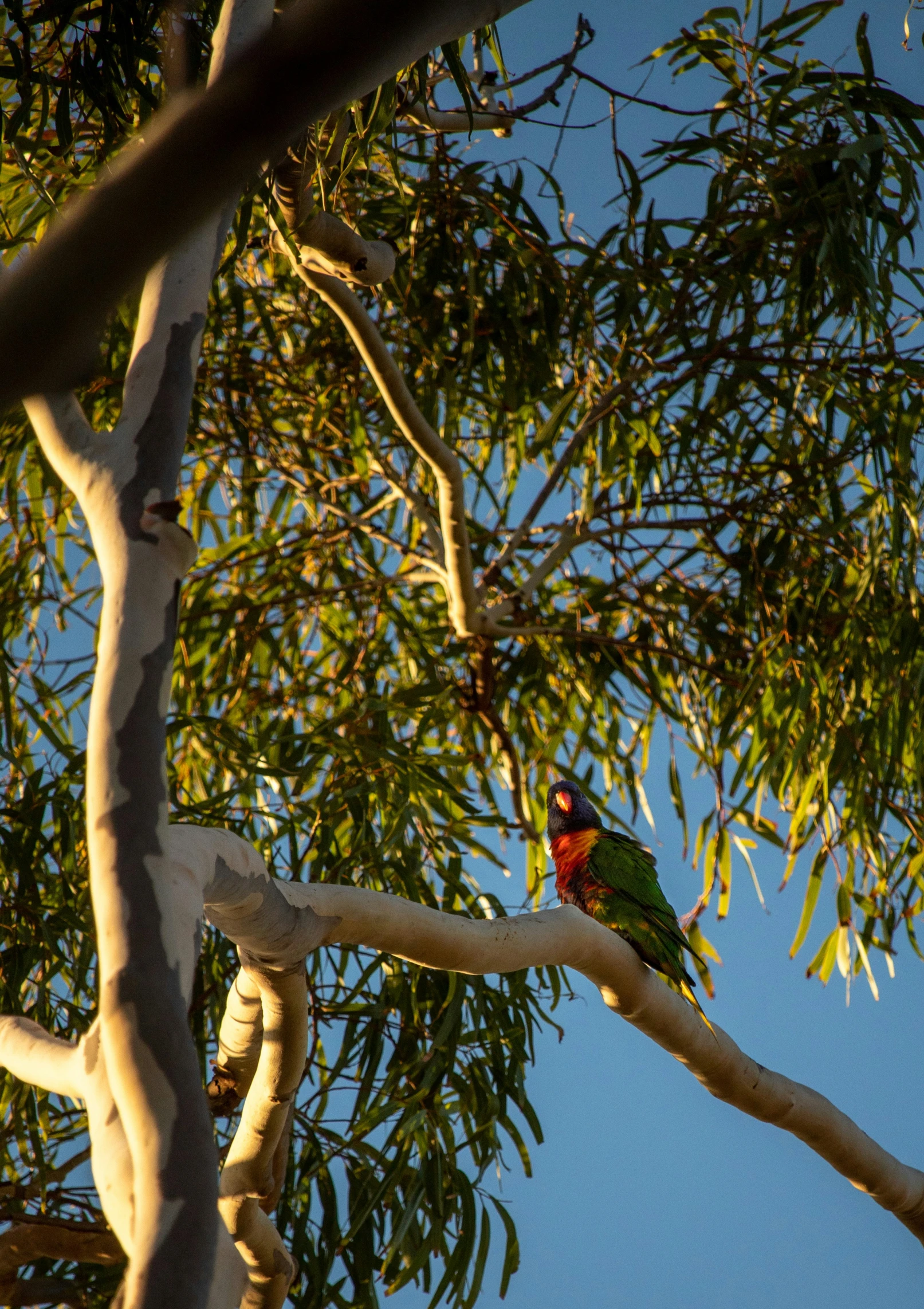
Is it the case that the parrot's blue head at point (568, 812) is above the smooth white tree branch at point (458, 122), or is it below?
below

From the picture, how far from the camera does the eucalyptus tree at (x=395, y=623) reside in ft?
1.79

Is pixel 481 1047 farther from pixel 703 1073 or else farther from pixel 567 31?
pixel 567 31

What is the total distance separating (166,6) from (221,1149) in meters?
1.33

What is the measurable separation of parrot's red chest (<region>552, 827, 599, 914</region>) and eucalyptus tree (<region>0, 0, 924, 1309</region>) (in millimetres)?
120

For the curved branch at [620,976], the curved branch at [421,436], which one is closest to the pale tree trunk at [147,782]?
the curved branch at [620,976]

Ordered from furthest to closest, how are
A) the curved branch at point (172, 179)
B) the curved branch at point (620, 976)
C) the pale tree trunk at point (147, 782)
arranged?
the curved branch at point (620, 976) → the pale tree trunk at point (147, 782) → the curved branch at point (172, 179)

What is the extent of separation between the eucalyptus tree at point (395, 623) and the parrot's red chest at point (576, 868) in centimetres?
12

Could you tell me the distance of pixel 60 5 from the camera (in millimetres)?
1154

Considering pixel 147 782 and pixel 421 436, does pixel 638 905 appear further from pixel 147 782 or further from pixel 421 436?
pixel 147 782

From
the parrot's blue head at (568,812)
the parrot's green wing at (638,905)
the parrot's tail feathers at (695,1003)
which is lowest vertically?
the parrot's tail feathers at (695,1003)

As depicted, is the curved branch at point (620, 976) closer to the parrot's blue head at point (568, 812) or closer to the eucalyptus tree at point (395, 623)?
the eucalyptus tree at point (395, 623)

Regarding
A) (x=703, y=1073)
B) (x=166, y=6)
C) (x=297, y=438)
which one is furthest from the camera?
(x=297, y=438)

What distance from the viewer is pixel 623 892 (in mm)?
1478

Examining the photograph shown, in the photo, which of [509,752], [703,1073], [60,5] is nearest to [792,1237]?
[509,752]
